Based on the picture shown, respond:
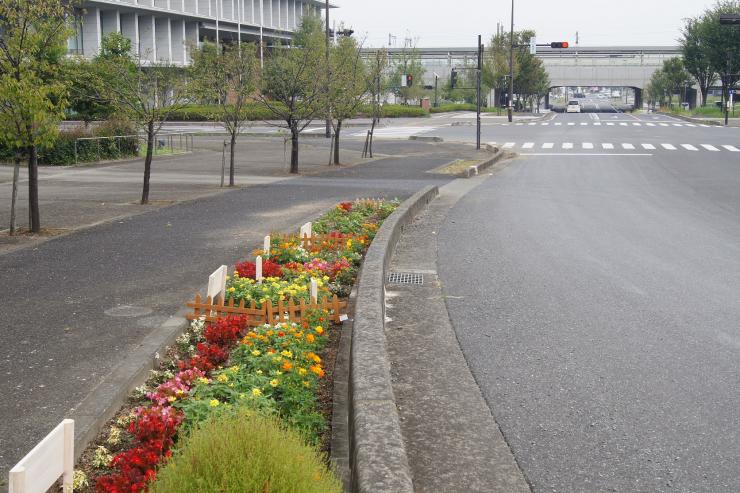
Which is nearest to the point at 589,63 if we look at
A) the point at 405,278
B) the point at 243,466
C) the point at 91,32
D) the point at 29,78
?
the point at 91,32

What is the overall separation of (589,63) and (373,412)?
12071 cm

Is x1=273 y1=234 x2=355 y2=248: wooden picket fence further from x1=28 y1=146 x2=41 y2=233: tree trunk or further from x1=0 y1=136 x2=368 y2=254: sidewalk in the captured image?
x1=28 y1=146 x2=41 y2=233: tree trunk

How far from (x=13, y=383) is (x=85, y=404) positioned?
913 mm

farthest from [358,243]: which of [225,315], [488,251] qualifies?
[225,315]

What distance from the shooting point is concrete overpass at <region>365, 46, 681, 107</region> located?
11698cm

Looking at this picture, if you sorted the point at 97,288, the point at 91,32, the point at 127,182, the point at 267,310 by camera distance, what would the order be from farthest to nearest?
the point at 91,32 → the point at 127,182 → the point at 97,288 → the point at 267,310

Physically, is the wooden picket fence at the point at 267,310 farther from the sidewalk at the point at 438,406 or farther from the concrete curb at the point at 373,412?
the sidewalk at the point at 438,406

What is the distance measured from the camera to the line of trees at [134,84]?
44.5ft

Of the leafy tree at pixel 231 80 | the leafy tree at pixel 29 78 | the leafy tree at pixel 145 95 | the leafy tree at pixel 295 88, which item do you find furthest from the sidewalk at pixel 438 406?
the leafy tree at pixel 295 88

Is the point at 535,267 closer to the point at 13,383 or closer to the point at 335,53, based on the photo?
the point at 13,383

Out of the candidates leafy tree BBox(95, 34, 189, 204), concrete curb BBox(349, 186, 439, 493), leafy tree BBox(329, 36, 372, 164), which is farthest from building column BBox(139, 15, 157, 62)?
concrete curb BBox(349, 186, 439, 493)

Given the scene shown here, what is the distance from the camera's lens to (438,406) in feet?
20.6

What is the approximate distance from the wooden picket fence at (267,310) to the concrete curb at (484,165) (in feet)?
61.5

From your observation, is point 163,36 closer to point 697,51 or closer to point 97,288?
point 697,51
